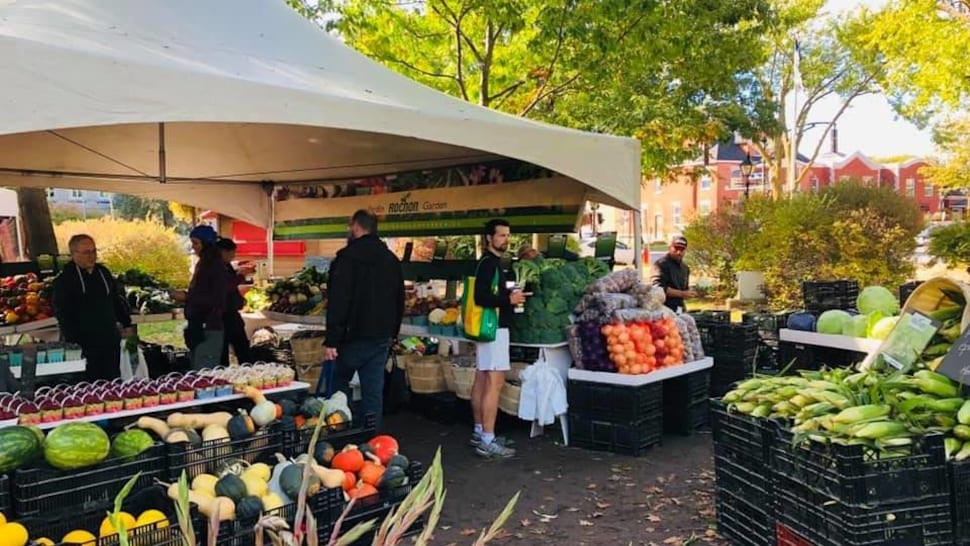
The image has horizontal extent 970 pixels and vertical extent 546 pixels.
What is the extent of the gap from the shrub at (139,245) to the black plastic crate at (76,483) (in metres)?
13.7

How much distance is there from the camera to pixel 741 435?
143 inches

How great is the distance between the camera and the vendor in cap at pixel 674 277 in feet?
25.5

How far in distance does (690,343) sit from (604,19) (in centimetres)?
572

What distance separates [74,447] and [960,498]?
3571 millimetres

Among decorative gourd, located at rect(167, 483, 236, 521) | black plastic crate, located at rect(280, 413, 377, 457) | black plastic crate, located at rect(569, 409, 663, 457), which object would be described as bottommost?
black plastic crate, located at rect(569, 409, 663, 457)

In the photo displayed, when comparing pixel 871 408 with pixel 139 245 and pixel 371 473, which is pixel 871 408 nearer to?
pixel 371 473

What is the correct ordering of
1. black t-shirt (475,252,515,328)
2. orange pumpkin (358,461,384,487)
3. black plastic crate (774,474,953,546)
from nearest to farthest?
black plastic crate (774,474,953,546) < orange pumpkin (358,461,384,487) < black t-shirt (475,252,515,328)

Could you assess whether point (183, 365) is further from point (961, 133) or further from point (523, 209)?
point (961, 133)

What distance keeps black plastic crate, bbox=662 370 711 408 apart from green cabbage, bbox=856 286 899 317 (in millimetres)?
1448

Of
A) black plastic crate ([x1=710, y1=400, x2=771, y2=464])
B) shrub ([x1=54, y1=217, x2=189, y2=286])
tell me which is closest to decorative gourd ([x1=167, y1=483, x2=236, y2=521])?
black plastic crate ([x1=710, y1=400, x2=771, y2=464])

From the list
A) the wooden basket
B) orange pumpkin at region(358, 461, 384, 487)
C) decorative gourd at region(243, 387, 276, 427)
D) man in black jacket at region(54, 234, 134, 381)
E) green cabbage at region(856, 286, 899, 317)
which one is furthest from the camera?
the wooden basket

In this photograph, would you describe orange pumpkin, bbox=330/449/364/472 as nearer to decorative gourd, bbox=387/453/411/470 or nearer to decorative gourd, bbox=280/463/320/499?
decorative gourd, bbox=387/453/411/470

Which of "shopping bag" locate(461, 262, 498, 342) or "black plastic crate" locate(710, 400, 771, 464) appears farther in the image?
"shopping bag" locate(461, 262, 498, 342)

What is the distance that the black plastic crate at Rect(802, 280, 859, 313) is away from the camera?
20.9 feet
